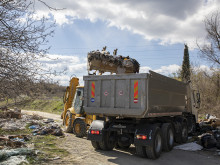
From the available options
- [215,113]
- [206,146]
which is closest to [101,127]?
[206,146]

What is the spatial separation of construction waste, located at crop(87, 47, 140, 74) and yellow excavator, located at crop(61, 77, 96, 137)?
152 cm

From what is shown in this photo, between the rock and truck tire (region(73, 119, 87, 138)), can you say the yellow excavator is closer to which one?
truck tire (region(73, 119, 87, 138))

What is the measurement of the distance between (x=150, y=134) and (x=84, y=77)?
2.93m

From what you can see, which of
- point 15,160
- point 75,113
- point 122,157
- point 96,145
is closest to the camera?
point 15,160

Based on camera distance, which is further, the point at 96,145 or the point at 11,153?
the point at 96,145

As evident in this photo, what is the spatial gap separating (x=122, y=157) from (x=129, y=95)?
77.6 inches

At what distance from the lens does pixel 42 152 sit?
6695 mm

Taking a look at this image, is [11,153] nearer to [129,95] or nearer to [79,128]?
[129,95]

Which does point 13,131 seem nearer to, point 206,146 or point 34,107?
point 206,146

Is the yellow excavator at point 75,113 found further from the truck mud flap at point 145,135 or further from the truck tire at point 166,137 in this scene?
the truck tire at point 166,137

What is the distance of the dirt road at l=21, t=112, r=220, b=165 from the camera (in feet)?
21.1

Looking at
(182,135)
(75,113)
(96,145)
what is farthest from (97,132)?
(182,135)

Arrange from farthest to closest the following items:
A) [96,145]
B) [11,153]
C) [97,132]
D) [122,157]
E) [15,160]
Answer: [96,145]
[97,132]
[122,157]
[11,153]
[15,160]

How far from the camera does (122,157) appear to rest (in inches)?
277
